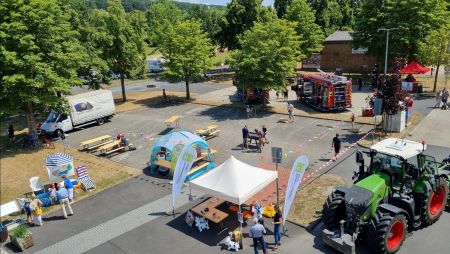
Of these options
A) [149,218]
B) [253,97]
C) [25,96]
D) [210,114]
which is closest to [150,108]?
[210,114]

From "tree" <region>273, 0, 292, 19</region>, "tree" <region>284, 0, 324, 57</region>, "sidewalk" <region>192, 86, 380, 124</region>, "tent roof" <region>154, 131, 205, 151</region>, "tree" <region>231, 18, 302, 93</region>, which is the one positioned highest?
"tree" <region>273, 0, 292, 19</region>

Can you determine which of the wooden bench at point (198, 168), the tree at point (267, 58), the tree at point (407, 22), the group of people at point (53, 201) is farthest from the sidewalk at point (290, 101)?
the group of people at point (53, 201)

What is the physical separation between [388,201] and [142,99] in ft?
106

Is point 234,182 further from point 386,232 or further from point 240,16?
point 240,16

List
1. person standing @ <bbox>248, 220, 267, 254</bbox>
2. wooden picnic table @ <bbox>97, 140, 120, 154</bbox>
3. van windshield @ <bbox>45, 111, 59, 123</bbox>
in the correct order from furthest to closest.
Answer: van windshield @ <bbox>45, 111, 59, 123</bbox>
wooden picnic table @ <bbox>97, 140, 120, 154</bbox>
person standing @ <bbox>248, 220, 267, 254</bbox>

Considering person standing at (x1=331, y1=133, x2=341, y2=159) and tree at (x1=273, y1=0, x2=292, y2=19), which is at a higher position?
tree at (x1=273, y1=0, x2=292, y2=19)

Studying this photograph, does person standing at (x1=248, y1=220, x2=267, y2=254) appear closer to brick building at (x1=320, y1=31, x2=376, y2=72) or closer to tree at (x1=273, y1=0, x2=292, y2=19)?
brick building at (x1=320, y1=31, x2=376, y2=72)

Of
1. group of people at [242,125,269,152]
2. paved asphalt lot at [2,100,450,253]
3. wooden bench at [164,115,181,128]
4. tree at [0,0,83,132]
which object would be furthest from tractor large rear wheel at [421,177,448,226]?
tree at [0,0,83,132]

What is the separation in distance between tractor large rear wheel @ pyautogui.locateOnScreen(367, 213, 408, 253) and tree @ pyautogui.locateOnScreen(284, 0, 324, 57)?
40555mm

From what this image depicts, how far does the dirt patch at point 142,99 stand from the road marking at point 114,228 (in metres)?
21.4

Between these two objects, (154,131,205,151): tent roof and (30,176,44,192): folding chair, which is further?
(154,131,205,151): tent roof

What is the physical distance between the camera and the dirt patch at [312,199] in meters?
14.4

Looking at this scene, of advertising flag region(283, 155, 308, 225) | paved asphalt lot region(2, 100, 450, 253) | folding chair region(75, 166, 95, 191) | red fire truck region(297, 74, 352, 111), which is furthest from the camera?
red fire truck region(297, 74, 352, 111)

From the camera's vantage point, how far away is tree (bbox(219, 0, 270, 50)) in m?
50.4
